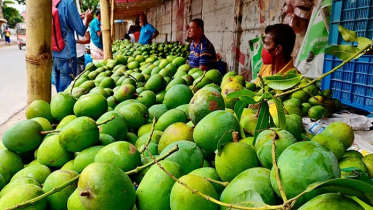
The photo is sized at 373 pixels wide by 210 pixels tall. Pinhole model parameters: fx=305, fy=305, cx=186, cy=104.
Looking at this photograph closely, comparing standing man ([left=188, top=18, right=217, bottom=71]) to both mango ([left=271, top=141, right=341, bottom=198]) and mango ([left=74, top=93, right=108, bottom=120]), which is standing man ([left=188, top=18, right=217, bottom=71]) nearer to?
mango ([left=74, top=93, right=108, bottom=120])

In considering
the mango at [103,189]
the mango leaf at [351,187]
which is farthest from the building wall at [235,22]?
the mango leaf at [351,187]

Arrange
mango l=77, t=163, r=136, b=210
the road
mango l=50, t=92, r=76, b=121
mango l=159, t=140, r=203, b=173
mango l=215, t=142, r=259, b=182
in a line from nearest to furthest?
1. mango l=77, t=163, r=136, b=210
2. mango l=215, t=142, r=259, b=182
3. mango l=159, t=140, r=203, b=173
4. mango l=50, t=92, r=76, b=121
5. the road

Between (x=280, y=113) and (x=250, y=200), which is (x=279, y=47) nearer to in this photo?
(x=280, y=113)

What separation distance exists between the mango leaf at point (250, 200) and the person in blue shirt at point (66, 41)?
4898 millimetres

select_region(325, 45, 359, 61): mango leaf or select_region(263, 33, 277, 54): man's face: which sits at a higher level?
select_region(263, 33, 277, 54): man's face

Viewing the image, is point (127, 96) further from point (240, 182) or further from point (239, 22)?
point (239, 22)

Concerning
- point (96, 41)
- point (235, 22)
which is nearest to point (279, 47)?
point (235, 22)

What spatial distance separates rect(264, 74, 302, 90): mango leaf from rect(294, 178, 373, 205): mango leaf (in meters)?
0.45

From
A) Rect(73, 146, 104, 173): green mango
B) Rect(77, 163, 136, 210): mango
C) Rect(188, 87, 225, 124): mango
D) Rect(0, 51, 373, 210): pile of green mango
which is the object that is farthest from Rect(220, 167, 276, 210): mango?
Rect(73, 146, 104, 173): green mango

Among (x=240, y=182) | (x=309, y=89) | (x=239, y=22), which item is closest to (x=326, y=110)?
(x=309, y=89)

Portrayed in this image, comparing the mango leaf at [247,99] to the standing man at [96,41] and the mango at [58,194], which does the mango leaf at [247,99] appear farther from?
the standing man at [96,41]

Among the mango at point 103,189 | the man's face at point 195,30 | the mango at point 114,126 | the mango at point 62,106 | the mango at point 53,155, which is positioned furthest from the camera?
the man's face at point 195,30

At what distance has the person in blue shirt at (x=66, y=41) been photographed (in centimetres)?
518

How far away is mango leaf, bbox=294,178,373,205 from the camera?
64cm
